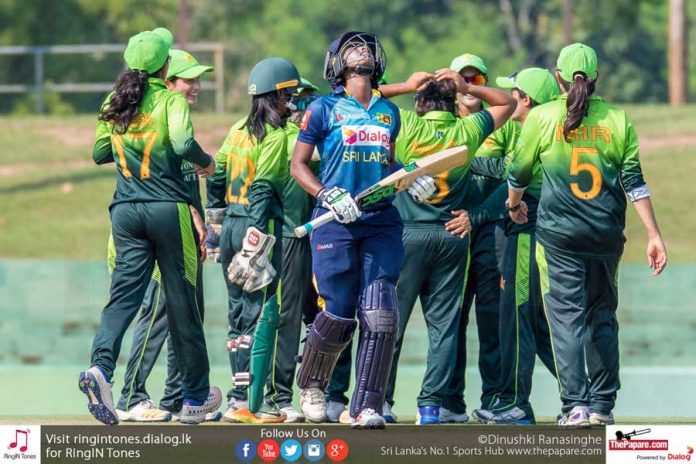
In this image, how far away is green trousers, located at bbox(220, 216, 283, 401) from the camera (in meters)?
8.92

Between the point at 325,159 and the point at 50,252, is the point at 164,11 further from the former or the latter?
the point at 325,159

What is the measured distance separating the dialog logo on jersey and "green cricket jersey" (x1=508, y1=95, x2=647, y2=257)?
96cm

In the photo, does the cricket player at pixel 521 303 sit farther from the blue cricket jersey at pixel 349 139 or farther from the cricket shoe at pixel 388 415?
the blue cricket jersey at pixel 349 139

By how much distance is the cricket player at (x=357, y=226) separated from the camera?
25.5 feet

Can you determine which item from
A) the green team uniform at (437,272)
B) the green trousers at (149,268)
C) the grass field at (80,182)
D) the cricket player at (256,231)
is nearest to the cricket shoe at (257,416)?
the cricket player at (256,231)

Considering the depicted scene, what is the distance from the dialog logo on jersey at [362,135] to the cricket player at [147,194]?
3.18 ft

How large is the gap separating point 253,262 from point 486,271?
157 cm

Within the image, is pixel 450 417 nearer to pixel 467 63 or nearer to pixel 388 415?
pixel 388 415

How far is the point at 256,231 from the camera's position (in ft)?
28.5

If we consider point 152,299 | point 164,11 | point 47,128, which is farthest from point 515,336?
point 164,11

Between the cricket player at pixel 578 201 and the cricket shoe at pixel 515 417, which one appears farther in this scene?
the cricket shoe at pixel 515 417

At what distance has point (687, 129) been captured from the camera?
2702 cm

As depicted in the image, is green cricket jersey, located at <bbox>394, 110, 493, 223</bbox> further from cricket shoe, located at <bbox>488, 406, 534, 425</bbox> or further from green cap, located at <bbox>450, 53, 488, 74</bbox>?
cricket shoe, located at <bbox>488, 406, 534, 425</bbox>

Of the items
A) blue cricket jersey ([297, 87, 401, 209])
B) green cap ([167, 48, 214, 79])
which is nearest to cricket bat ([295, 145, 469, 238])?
blue cricket jersey ([297, 87, 401, 209])
